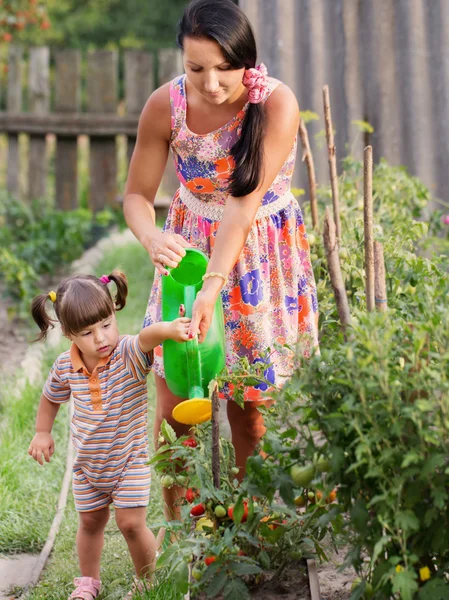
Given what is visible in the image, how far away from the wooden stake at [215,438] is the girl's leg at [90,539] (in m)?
0.52

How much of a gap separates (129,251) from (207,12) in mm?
4557

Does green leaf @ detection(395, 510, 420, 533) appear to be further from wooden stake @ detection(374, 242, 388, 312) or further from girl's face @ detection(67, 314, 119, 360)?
girl's face @ detection(67, 314, 119, 360)

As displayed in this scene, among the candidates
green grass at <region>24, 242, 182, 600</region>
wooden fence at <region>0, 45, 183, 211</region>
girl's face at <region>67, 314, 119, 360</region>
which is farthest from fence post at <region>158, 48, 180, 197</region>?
girl's face at <region>67, 314, 119, 360</region>

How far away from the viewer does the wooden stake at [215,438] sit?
6.61ft

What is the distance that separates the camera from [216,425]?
2.03 meters

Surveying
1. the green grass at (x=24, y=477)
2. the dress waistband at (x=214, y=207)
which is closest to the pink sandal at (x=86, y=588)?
the green grass at (x=24, y=477)

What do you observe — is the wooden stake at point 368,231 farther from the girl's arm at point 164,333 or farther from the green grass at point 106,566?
the green grass at point 106,566

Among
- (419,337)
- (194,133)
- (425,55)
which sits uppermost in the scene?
(425,55)

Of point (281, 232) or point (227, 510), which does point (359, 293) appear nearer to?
point (281, 232)

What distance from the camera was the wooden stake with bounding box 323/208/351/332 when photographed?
191cm

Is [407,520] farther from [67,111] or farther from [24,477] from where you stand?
[67,111]

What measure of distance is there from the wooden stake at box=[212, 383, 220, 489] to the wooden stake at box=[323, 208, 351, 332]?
33cm

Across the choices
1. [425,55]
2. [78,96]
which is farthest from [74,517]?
[78,96]

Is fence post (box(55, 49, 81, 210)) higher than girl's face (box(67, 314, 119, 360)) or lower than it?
higher
